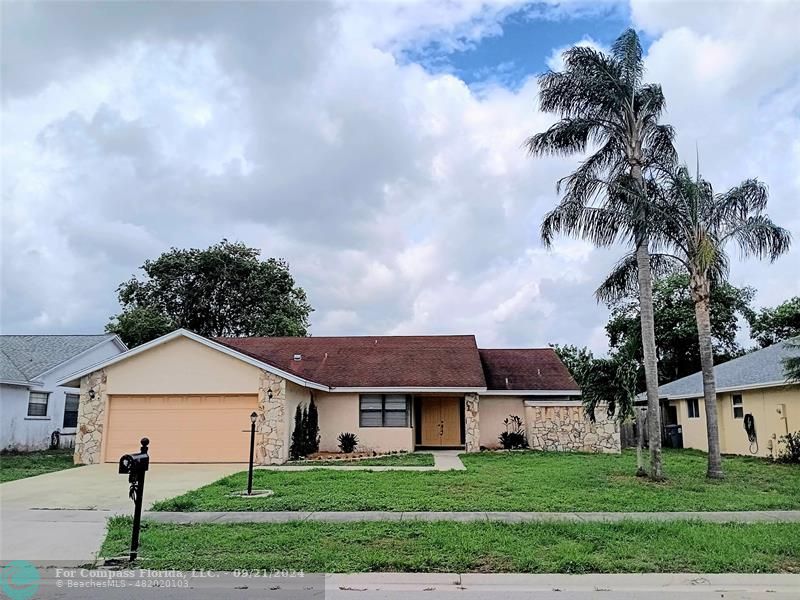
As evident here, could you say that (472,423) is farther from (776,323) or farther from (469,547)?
(776,323)

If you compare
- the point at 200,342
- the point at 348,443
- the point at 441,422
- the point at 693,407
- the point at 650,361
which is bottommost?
the point at 348,443

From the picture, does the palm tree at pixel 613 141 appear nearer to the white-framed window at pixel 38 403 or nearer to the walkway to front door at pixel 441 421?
the walkway to front door at pixel 441 421

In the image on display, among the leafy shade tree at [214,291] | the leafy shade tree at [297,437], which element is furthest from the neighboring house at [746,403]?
the leafy shade tree at [214,291]

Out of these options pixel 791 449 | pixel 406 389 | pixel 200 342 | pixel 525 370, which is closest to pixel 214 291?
pixel 200 342

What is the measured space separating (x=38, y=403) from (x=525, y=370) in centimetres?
1903

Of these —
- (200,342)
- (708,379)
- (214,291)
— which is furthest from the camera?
(214,291)

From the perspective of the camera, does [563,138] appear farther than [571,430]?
No

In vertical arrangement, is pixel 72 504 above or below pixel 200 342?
below

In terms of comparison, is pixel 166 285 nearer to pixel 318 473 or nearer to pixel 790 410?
pixel 318 473

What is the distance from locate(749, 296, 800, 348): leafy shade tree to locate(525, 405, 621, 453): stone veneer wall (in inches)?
759

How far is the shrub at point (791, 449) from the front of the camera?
1666 cm

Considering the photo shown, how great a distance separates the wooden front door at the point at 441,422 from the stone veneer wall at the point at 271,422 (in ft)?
23.3

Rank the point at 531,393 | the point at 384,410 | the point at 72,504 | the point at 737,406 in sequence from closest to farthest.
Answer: the point at 72,504
the point at 737,406
the point at 384,410
the point at 531,393

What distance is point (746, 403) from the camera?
64.2 ft
